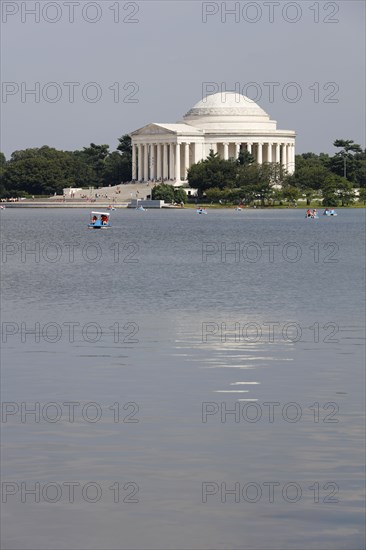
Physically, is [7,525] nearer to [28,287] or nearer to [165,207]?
[28,287]

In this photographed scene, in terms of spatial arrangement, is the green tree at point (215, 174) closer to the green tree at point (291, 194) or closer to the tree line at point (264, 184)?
the tree line at point (264, 184)

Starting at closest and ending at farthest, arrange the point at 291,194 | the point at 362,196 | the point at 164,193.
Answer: the point at 291,194
the point at 362,196
the point at 164,193

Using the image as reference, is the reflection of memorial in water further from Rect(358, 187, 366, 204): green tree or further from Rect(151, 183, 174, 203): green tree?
Rect(151, 183, 174, 203): green tree

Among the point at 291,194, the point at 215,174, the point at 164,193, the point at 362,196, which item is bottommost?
the point at 362,196

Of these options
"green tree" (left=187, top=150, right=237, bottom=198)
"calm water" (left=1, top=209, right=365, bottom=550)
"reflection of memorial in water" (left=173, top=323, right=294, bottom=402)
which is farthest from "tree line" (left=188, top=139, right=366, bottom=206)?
"reflection of memorial in water" (left=173, top=323, right=294, bottom=402)

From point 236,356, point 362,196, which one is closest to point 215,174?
point 362,196

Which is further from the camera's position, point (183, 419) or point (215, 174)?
point (215, 174)

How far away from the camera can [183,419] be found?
2120cm

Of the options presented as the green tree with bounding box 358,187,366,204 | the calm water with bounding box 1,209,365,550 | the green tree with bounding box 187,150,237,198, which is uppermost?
the green tree with bounding box 187,150,237,198

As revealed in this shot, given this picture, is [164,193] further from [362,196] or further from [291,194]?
[362,196]

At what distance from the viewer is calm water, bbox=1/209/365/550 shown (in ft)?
51.6

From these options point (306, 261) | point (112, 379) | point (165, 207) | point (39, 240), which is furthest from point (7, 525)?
point (165, 207)

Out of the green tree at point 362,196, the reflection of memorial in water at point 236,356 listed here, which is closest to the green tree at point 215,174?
the green tree at point 362,196

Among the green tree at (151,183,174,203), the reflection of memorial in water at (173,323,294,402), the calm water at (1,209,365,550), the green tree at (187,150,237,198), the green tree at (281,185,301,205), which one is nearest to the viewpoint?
the calm water at (1,209,365,550)
